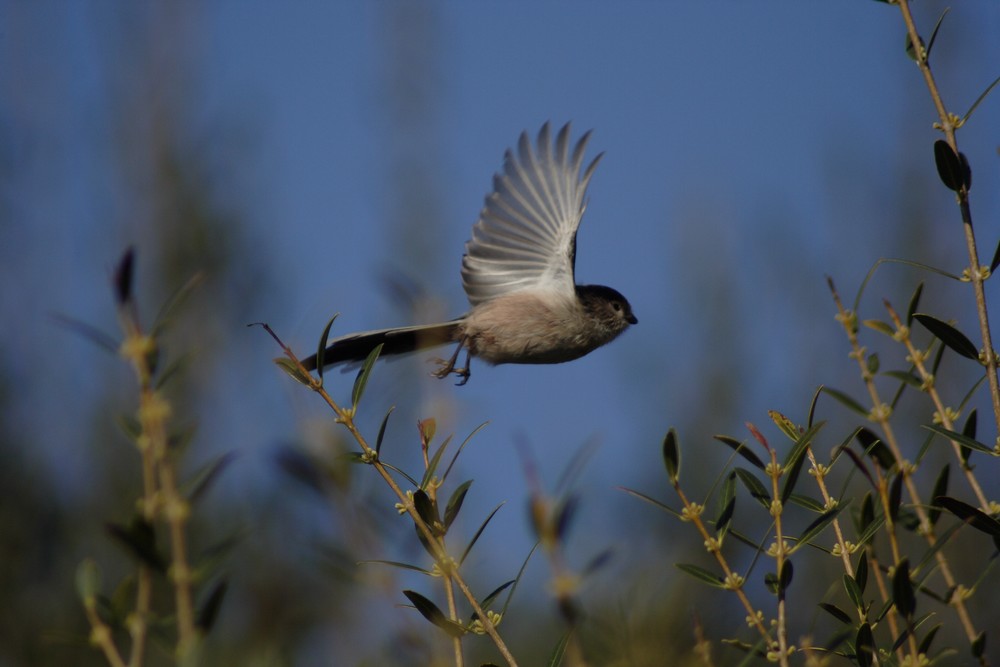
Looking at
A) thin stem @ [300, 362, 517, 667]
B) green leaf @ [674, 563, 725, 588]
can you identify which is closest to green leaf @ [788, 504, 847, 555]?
green leaf @ [674, 563, 725, 588]

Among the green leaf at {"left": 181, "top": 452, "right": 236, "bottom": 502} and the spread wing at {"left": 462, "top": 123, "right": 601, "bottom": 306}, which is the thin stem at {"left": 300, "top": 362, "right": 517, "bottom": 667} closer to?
the green leaf at {"left": 181, "top": 452, "right": 236, "bottom": 502}

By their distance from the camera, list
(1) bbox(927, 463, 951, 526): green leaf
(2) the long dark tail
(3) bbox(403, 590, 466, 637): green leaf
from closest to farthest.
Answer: (3) bbox(403, 590, 466, 637): green leaf < (1) bbox(927, 463, 951, 526): green leaf < (2) the long dark tail

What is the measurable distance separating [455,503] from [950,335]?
78cm

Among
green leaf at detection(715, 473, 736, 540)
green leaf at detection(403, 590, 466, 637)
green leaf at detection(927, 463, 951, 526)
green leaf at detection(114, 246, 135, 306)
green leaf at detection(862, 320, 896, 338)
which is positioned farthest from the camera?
green leaf at detection(862, 320, 896, 338)

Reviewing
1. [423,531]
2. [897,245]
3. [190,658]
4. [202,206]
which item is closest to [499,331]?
[423,531]

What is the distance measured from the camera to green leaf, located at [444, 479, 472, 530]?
1.38m

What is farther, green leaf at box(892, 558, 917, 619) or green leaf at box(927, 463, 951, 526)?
Result: green leaf at box(927, 463, 951, 526)

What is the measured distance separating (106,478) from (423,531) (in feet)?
20.8

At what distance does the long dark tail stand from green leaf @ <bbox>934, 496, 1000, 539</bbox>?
213 cm

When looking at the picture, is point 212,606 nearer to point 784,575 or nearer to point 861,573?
point 784,575

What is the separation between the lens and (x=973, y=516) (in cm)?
129

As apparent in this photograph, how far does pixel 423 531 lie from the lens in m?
1.26

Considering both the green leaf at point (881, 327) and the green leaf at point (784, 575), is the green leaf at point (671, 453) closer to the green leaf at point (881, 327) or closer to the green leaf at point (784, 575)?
the green leaf at point (784, 575)

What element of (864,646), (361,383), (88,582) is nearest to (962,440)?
(864,646)
